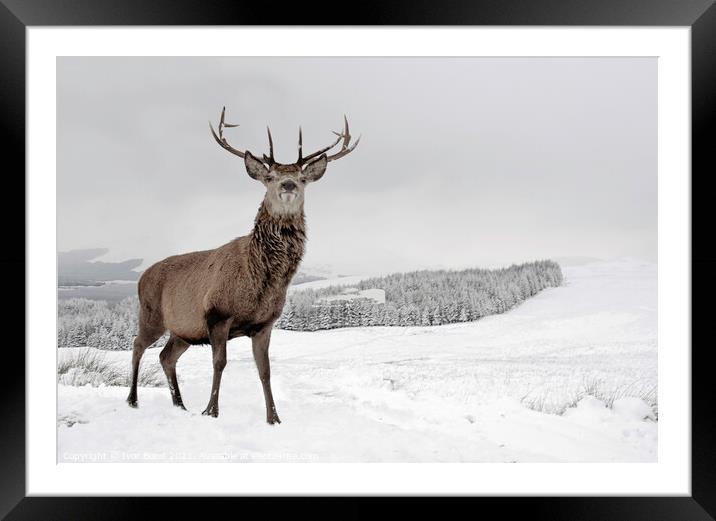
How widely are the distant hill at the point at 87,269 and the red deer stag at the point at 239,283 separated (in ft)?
0.69

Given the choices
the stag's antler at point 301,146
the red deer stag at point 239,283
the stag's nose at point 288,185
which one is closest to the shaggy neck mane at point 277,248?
the red deer stag at point 239,283

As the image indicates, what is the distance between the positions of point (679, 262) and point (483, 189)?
1388mm

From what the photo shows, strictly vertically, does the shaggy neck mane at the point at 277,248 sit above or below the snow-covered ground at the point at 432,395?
above

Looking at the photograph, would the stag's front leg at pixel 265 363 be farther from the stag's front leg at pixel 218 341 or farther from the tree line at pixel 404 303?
the tree line at pixel 404 303

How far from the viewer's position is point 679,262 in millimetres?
3695

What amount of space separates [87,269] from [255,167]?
141cm

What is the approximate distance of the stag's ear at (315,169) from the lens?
368 cm

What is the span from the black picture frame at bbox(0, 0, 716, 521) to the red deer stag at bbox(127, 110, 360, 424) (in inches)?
28.0

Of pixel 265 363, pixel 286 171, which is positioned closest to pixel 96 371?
pixel 265 363

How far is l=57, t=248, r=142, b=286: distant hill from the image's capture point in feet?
12.6

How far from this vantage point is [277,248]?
3.55 meters

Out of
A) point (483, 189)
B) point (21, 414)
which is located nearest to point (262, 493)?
point (21, 414)
